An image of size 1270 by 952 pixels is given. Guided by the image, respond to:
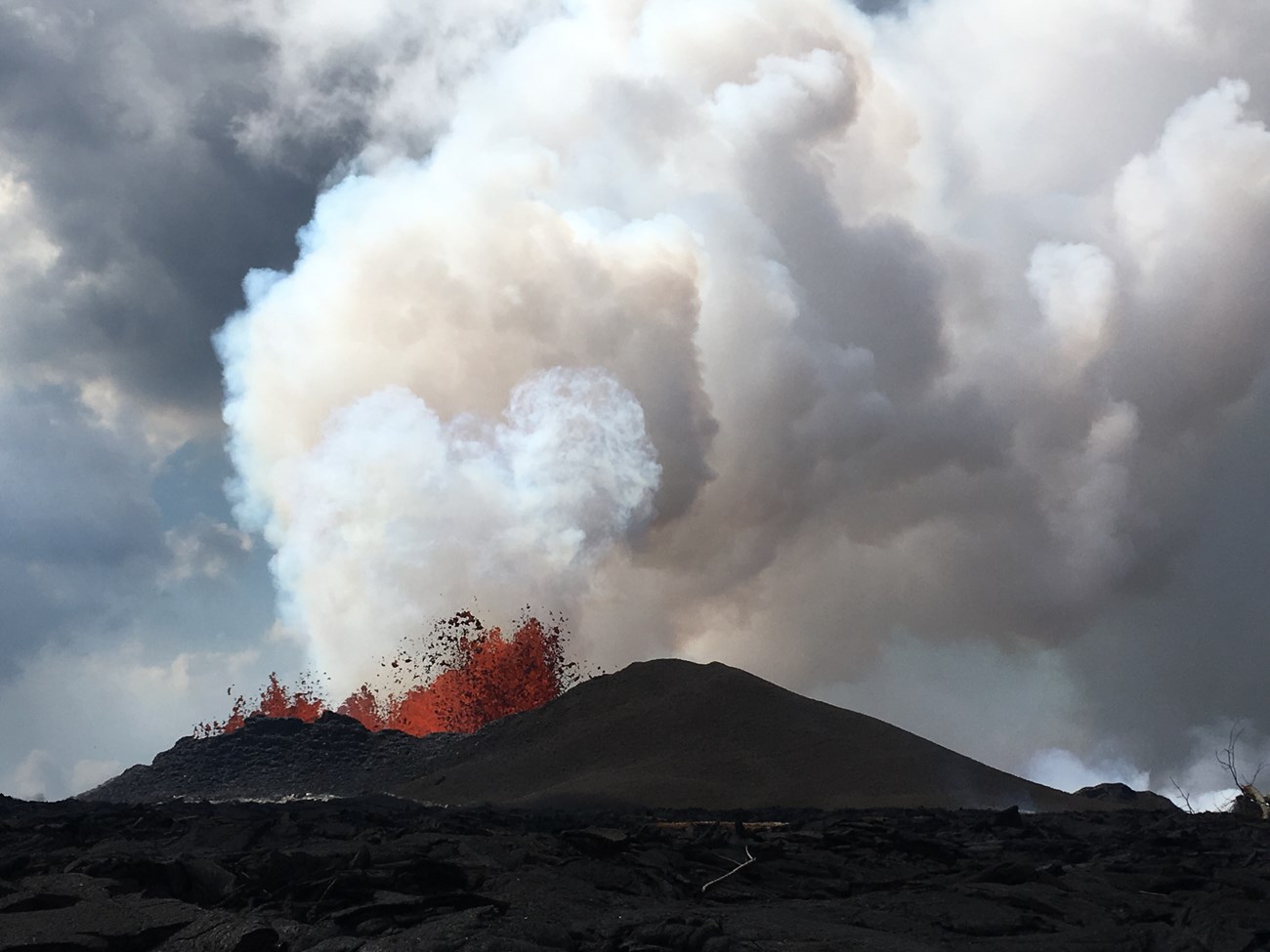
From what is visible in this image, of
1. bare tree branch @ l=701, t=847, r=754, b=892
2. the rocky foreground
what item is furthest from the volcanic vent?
bare tree branch @ l=701, t=847, r=754, b=892

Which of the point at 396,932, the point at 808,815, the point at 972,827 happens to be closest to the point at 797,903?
the point at 396,932

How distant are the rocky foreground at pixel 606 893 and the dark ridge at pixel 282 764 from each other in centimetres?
3561

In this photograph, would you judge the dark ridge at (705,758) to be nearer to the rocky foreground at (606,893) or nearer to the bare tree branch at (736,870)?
the rocky foreground at (606,893)

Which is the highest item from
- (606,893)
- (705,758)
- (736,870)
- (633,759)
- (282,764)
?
(282,764)

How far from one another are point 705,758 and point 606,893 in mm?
36153

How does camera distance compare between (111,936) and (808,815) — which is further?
(808,815)

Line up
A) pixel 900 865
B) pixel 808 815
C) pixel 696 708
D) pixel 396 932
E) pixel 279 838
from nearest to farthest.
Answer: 1. pixel 396 932
2. pixel 900 865
3. pixel 279 838
4. pixel 808 815
5. pixel 696 708

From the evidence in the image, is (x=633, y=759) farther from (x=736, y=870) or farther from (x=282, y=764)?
(x=736, y=870)

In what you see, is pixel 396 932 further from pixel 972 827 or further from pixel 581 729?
pixel 581 729

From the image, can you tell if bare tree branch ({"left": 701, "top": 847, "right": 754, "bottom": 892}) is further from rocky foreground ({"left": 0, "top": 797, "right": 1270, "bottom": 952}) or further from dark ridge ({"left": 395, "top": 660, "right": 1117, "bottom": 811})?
dark ridge ({"left": 395, "top": 660, "right": 1117, "bottom": 811})

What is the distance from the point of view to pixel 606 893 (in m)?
14.5

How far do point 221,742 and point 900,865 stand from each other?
54052 mm

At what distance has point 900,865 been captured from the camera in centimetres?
1866

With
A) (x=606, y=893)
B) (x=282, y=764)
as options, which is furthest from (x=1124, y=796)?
(x=606, y=893)
